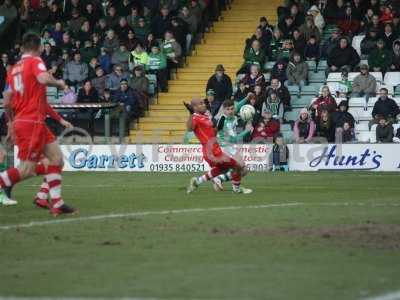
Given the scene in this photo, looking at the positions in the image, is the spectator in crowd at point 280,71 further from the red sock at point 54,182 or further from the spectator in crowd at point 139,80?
the red sock at point 54,182

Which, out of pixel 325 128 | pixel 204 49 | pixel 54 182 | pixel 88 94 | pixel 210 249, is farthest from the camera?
pixel 204 49

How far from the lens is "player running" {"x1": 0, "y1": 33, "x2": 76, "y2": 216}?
48.8 feet

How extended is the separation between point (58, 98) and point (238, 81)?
5.57m

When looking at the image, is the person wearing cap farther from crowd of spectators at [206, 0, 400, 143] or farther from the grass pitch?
the grass pitch

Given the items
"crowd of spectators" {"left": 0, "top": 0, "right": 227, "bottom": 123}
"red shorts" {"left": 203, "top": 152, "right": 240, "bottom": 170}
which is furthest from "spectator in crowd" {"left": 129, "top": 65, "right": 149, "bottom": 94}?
"red shorts" {"left": 203, "top": 152, "right": 240, "bottom": 170}

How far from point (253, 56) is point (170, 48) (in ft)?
8.92

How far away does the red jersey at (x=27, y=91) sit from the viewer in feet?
48.8

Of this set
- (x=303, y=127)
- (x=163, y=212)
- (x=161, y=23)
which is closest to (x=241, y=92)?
(x=303, y=127)

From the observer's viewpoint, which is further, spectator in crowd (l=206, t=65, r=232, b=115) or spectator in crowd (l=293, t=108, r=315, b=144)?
spectator in crowd (l=206, t=65, r=232, b=115)

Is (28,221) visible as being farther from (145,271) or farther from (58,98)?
(58,98)

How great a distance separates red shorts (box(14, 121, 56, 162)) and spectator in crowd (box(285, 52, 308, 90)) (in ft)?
57.8

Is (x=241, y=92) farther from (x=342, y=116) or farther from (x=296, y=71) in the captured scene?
(x=342, y=116)

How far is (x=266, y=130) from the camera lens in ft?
97.8

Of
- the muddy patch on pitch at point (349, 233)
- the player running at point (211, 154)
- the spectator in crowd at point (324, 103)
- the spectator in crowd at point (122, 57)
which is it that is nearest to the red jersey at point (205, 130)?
the player running at point (211, 154)
